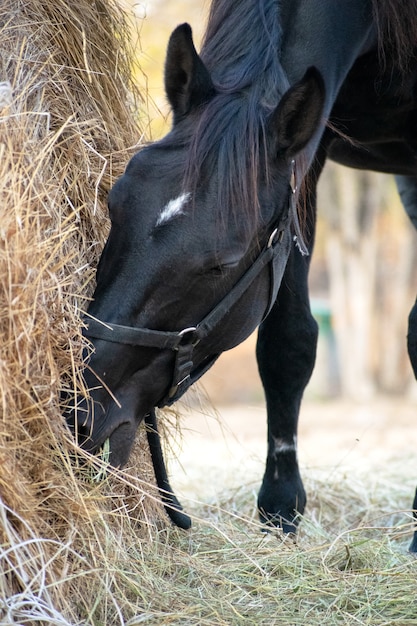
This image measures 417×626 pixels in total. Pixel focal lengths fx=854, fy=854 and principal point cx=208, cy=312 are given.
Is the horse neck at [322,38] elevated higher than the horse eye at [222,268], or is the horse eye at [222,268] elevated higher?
the horse neck at [322,38]

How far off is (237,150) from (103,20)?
0.93m

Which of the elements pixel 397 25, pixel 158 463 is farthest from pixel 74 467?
pixel 397 25

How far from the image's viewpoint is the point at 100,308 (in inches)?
84.9

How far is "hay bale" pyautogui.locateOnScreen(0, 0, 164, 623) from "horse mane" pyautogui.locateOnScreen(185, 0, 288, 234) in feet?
1.27

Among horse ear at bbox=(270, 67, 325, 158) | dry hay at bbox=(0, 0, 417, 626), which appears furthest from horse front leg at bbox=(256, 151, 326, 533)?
horse ear at bbox=(270, 67, 325, 158)

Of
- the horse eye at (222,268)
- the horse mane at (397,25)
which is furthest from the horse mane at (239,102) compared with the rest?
the horse mane at (397,25)

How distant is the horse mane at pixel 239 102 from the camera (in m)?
2.18

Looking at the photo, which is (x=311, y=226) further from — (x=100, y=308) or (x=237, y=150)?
(x=100, y=308)

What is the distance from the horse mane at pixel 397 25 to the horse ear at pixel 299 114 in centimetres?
60

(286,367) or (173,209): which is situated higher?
(173,209)

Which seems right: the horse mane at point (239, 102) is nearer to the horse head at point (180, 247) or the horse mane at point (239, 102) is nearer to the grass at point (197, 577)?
the horse head at point (180, 247)

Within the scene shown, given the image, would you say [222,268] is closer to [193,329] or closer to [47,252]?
[193,329]

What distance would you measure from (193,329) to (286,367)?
117 cm

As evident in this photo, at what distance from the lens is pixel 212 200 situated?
7.11 feet
